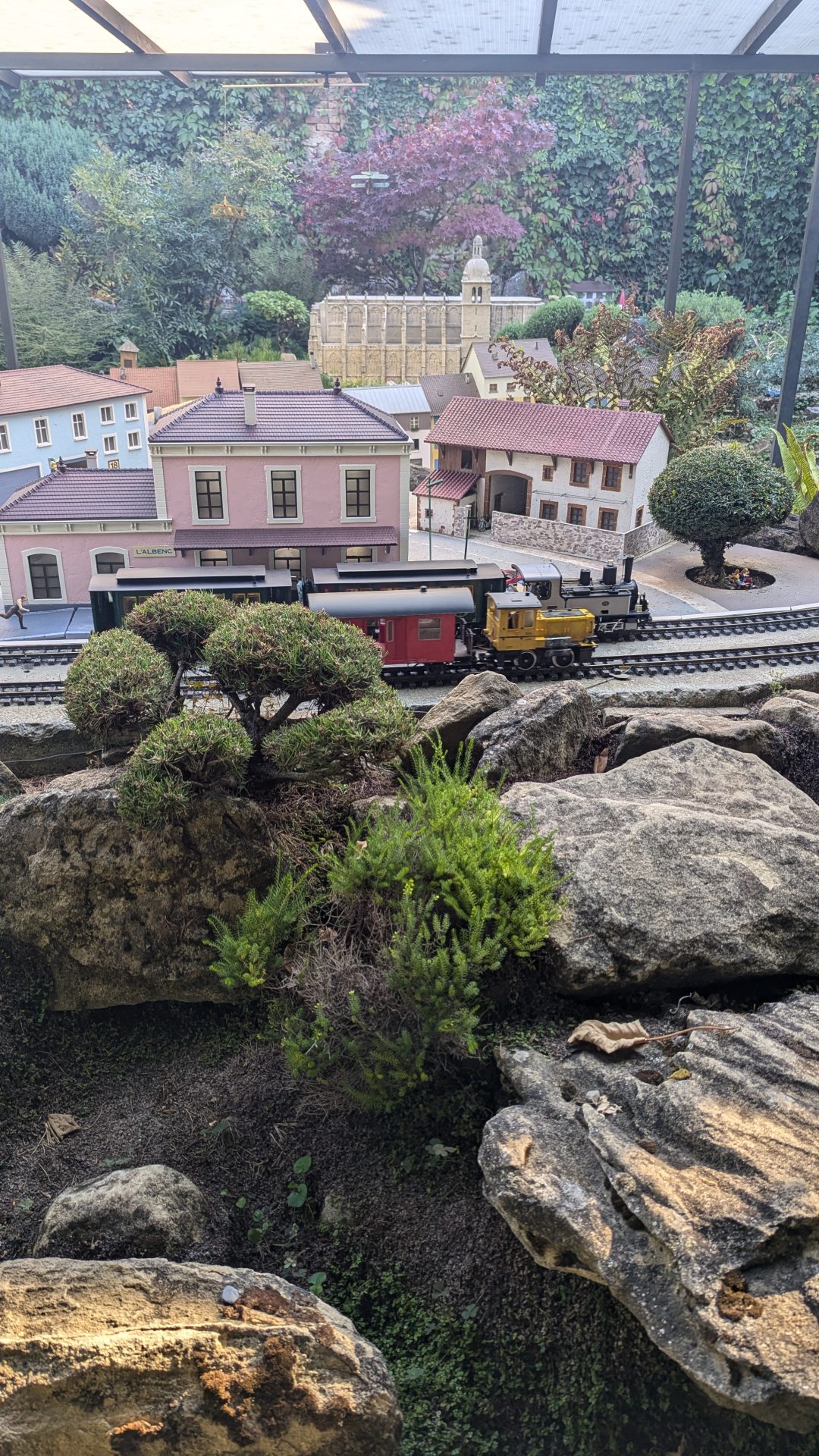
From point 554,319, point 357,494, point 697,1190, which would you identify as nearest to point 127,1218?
point 697,1190

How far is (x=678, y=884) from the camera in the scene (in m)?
12.4

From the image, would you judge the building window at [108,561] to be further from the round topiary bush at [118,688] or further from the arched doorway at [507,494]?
the arched doorway at [507,494]

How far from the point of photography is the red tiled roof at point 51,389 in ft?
111

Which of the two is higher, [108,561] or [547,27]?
[547,27]

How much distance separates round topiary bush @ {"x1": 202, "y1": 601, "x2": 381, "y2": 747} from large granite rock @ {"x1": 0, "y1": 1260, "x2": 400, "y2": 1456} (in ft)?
24.4

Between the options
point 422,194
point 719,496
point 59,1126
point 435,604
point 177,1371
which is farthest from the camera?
point 422,194

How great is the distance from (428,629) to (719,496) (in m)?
10.6

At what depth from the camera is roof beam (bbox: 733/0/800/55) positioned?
31.8 metres

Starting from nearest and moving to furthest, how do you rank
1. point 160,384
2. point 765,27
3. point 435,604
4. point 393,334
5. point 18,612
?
1. point 435,604
2. point 18,612
3. point 765,27
4. point 160,384
5. point 393,334

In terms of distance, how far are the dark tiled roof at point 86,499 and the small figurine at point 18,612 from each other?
2030 millimetres

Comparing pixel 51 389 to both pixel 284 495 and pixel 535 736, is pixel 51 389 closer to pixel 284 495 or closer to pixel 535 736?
pixel 284 495

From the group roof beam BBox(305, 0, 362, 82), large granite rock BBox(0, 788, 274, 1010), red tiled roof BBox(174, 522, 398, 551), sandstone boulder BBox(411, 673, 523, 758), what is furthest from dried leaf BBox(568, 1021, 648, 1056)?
roof beam BBox(305, 0, 362, 82)

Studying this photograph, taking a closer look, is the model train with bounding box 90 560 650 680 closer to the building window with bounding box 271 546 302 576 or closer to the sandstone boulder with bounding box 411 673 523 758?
the building window with bounding box 271 546 302 576

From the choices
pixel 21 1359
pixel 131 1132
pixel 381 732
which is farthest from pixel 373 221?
pixel 21 1359
